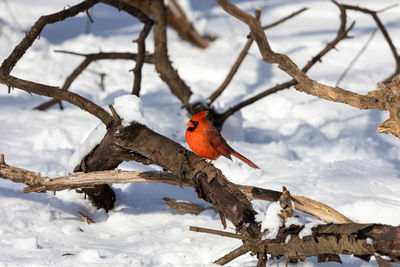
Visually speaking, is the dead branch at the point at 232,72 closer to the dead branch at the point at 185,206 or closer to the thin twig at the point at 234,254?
the dead branch at the point at 185,206

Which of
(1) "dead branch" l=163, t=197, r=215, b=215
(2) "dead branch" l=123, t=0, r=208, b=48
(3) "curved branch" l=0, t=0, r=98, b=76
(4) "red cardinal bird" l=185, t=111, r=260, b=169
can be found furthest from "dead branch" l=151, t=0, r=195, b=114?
(2) "dead branch" l=123, t=0, r=208, b=48

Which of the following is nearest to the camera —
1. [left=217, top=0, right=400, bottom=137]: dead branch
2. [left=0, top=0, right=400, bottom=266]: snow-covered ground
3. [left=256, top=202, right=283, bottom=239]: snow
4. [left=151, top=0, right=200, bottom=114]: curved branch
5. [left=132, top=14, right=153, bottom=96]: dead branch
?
[left=256, top=202, right=283, bottom=239]: snow

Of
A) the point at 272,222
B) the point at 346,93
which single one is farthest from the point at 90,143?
the point at 346,93

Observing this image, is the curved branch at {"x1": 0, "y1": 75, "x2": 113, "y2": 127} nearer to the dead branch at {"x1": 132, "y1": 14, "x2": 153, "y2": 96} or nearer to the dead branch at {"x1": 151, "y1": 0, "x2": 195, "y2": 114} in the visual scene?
the dead branch at {"x1": 132, "y1": 14, "x2": 153, "y2": 96}

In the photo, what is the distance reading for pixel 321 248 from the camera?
1.74 meters

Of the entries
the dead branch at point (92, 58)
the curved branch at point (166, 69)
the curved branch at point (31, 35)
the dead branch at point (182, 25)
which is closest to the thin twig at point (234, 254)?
the curved branch at point (31, 35)

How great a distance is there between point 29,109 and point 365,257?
3.41 m

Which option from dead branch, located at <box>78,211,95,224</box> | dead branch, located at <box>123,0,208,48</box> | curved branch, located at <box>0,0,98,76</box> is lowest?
dead branch, located at <box>78,211,95,224</box>

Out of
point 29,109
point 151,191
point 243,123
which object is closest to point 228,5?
point 151,191

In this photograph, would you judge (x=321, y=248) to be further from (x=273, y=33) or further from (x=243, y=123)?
(x=273, y=33)

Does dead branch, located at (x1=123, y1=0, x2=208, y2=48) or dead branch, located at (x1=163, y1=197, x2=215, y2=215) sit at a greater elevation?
dead branch, located at (x1=123, y1=0, x2=208, y2=48)

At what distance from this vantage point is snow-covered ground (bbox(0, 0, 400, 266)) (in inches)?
97.2

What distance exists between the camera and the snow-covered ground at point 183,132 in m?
2.47

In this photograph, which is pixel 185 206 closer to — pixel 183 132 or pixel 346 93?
pixel 346 93
